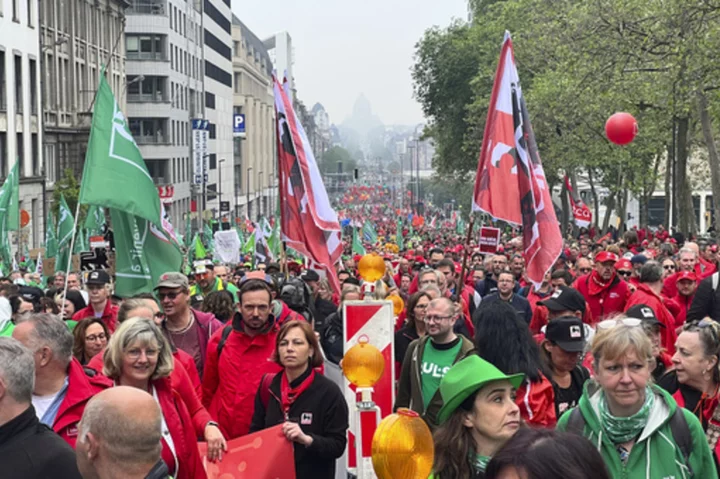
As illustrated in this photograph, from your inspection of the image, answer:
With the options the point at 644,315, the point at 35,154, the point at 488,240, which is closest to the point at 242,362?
the point at 644,315

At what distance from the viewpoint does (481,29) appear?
6775 cm

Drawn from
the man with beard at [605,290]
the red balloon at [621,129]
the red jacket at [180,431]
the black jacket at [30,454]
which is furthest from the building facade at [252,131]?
the black jacket at [30,454]

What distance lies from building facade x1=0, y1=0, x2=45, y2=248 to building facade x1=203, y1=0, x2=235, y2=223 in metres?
48.4

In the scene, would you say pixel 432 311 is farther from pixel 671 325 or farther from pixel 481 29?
pixel 481 29

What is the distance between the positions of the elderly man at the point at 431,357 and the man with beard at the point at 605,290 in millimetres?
4996

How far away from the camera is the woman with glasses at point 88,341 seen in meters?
7.86

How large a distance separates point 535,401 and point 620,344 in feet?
3.44

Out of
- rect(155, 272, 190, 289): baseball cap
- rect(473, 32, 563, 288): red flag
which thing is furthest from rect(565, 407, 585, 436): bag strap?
rect(473, 32, 563, 288): red flag

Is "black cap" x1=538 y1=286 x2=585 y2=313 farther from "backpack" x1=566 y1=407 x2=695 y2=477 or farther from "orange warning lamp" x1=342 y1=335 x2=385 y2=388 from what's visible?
"backpack" x1=566 y1=407 x2=695 y2=477

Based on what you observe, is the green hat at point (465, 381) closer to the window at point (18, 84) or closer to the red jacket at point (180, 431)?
the red jacket at point (180, 431)

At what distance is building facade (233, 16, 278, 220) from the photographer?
12669cm

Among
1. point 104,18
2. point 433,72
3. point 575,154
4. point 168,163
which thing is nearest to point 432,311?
point 575,154

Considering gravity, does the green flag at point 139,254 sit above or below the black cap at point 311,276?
above

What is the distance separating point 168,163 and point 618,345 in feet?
266
